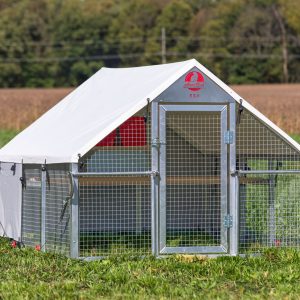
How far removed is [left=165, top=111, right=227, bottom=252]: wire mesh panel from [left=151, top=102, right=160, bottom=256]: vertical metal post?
7.2 inches

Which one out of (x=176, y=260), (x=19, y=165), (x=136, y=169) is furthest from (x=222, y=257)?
(x=19, y=165)

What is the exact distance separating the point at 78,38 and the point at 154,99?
7856 centimetres

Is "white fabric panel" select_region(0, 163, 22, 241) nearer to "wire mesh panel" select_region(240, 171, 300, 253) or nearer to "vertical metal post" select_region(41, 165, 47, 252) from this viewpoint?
"vertical metal post" select_region(41, 165, 47, 252)

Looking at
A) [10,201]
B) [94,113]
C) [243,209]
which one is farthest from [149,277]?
[10,201]

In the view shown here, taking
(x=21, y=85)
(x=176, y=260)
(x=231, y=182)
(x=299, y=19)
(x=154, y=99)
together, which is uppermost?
(x=299, y=19)

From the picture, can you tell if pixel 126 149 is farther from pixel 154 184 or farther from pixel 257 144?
pixel 257 144

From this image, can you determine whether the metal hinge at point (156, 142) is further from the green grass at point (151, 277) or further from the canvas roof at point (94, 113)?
the green grass at point (151, 277)

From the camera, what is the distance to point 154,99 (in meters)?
10.4

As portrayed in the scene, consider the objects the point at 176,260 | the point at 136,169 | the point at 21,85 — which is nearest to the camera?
the point at 176,260

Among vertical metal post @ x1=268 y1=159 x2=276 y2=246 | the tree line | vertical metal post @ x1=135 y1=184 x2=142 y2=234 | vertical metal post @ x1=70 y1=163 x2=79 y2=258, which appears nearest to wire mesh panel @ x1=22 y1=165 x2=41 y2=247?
vertical metal post @ x1=70 y1=163 x2=79 y2=258

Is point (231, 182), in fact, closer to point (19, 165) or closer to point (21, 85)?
point (19, 165)

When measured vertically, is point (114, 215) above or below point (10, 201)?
below

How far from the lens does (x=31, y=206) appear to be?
36.3 ft

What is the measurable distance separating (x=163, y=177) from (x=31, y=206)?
5.42 feet
